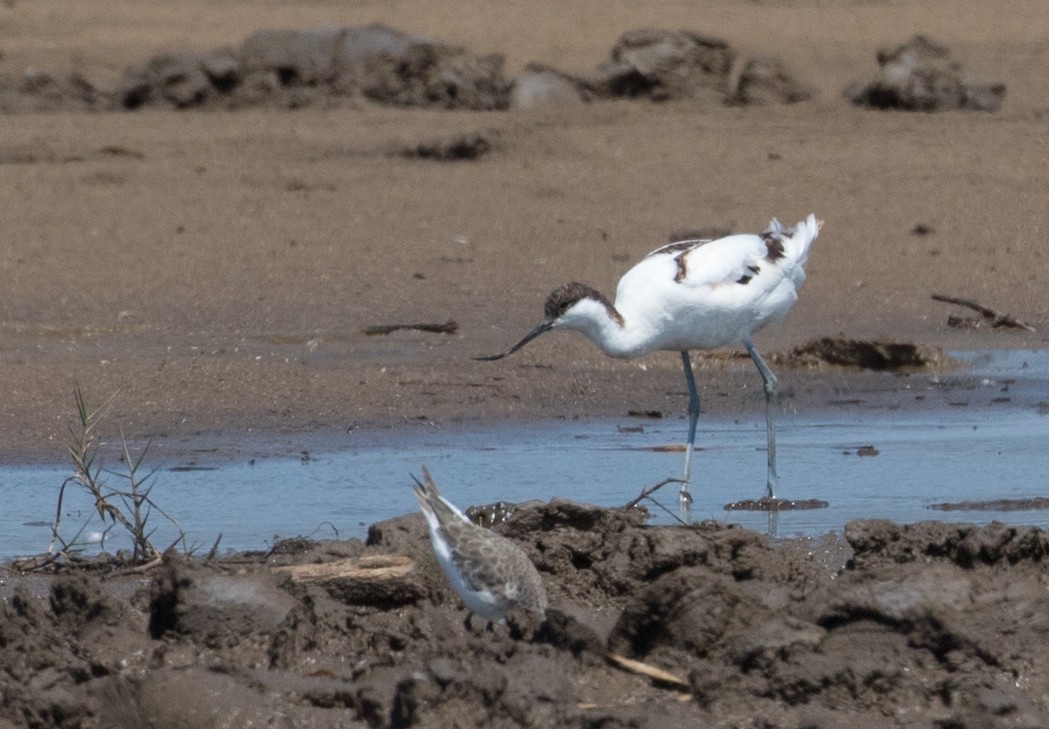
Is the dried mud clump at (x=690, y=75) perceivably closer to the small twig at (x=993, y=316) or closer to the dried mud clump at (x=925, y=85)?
the dried mud clump at (x=925, y=85)

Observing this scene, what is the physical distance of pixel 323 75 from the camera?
1955 centimetres

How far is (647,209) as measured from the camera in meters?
14.8

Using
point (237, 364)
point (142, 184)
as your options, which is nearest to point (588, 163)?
point (142, 184)

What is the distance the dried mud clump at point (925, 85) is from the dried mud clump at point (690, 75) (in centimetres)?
70

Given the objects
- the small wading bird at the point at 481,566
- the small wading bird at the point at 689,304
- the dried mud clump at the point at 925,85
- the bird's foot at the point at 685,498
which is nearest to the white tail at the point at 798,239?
the small wading bird at the point at 689,304

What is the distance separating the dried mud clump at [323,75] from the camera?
18766 mm

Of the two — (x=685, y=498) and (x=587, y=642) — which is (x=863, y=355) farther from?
(x=587, y=642)

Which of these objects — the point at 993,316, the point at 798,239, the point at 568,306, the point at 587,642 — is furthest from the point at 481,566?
the point at 993,316

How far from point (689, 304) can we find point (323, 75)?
12289mm

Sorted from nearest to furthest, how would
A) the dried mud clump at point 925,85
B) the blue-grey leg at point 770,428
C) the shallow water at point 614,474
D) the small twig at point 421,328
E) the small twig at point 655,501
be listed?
the small twig at point 655,501, the shallow water at point 614,474, the blue-grey leg at point 770,428, the small twig at point 421,328, the dried mud clump at point 925,85

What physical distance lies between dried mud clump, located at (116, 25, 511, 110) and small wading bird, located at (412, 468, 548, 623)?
13.5m

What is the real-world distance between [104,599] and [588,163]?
35.8 ft

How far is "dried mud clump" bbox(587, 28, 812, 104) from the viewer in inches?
747

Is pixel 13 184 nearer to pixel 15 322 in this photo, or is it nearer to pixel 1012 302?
pixel 15 322
